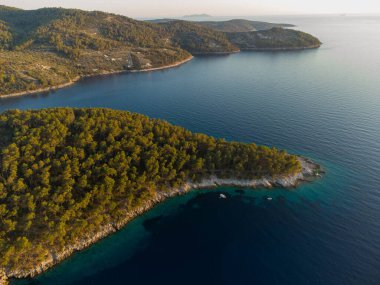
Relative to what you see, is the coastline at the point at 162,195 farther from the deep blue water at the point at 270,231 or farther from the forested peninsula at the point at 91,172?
the deep blue water at the point at 270,231

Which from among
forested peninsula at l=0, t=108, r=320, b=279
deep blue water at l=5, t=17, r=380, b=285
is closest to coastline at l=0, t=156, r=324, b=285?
forested peninsula at l=0, t=108, r=320, b=279

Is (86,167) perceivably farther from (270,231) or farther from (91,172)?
(270,231)

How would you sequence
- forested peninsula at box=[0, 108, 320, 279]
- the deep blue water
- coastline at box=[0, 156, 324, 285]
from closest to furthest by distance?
coastline at box=[0, 156, 324, 285] < the deep blue water < forested peninsula at box=[0, 108, 320, 279]

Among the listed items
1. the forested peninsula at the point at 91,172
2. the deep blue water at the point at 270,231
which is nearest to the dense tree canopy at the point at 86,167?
the forested peninsula at the point at 91,172

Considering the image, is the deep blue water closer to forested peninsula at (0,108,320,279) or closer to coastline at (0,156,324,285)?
coastline at (0,156,324,285)

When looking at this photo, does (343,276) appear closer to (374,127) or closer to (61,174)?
(61,174)

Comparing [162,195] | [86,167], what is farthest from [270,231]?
[86,167]

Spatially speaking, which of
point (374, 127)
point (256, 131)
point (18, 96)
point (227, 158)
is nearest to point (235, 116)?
point (256, 131)
